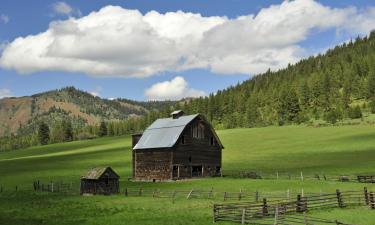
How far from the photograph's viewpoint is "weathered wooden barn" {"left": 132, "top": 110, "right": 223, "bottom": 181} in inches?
2781

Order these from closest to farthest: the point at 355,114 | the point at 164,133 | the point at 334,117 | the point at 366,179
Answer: the point at 366,179 → the point at 164,133 → the point at 334,117 → the point at 355,114

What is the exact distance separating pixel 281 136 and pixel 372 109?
4203 cm

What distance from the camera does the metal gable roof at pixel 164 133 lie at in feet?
235

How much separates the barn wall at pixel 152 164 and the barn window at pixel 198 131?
538 cm

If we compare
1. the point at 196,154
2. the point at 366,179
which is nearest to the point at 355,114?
the point at 196,154

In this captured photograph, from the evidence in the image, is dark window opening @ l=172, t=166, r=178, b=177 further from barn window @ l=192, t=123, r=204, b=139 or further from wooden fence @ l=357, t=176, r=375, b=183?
wooden fence @ l=357, t=176, r=375, b=183

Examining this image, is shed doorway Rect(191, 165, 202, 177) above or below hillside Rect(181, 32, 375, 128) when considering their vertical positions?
below

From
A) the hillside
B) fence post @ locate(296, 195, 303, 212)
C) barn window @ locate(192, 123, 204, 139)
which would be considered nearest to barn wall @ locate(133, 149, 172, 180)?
barn window @ locate(192, 123, 204, 139)

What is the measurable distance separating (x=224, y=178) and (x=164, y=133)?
1351cm

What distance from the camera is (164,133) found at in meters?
74.5

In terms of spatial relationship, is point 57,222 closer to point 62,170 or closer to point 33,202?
point 33,202

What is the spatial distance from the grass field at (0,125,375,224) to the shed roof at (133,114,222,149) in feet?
21.8

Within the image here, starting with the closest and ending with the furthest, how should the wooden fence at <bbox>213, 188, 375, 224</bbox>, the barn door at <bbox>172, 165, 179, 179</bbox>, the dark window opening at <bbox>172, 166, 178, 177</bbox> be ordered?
the wooden fence at <bbox>213, 188, 375, 224</bbox> < the barn door at <bbox>172, 165, 179, 179</bbox> < the dark window opening at <bbox>172, 166, 178, 177</bbox>

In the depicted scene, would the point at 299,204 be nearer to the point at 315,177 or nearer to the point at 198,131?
the point at 315,177
